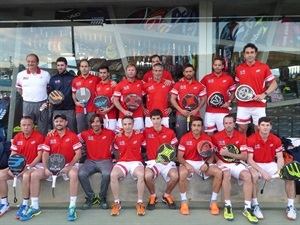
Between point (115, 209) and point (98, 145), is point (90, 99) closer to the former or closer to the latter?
point (98, 145)

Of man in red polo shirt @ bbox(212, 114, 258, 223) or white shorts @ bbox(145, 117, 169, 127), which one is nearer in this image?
man in red polo shirt @ bbox(212, 114, 258, 223)

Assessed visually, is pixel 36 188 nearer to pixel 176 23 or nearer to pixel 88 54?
pixel 88 54

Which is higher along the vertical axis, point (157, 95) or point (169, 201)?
point (157, 95)

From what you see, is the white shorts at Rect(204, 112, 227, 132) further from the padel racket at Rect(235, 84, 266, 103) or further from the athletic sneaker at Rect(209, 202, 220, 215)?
the athletic sneaker at Rect(209, 202, 220, 215)

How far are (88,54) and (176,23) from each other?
68.5 inches

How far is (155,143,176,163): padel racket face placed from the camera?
4.29m

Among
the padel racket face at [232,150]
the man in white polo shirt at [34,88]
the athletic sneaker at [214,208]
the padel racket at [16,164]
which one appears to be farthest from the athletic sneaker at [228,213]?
the man in white polo shirt at [34,88]

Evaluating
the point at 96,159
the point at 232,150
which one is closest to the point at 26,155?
the point at 96,159

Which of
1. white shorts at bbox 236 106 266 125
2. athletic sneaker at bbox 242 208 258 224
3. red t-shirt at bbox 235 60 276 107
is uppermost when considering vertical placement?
red t-shirt at bbox 235 60 276 107

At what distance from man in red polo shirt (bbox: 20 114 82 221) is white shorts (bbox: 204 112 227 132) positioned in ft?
6.02

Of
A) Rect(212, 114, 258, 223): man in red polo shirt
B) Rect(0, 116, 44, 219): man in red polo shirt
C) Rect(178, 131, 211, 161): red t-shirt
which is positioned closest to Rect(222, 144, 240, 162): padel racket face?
Rect(212, 114, 258, 223): man in red polo shirt

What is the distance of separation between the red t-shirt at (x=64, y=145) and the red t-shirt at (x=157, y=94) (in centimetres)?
124

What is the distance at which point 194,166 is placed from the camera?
4574mm

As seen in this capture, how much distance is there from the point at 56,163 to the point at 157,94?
5.75 feet
